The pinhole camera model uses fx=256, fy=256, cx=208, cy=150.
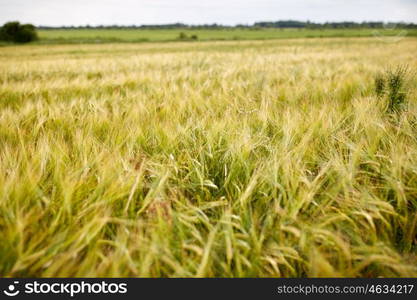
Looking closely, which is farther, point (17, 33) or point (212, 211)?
point (17, 33)

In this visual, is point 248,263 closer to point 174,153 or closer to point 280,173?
point 280,173

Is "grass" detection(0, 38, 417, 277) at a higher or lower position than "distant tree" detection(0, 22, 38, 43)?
lower

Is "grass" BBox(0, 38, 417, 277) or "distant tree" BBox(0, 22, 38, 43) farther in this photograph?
"distant tree" BBox(0, 22, 38, 43)

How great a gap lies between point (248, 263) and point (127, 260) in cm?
34

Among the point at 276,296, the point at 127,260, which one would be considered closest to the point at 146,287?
the point at 127,260

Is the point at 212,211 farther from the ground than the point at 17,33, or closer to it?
closer to it

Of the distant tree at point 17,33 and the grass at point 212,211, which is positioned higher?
the distant tree at point 17,33

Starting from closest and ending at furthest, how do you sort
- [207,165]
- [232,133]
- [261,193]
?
[261,193]
[207,165]
[232,133]

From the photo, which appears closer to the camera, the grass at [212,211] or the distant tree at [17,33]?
the grass at [212,211]

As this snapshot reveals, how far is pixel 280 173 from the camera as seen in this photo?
3.50 feet

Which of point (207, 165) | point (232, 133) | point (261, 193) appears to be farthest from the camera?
point (232, 133)

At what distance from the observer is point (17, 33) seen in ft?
150

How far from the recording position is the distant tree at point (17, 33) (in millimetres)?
45688

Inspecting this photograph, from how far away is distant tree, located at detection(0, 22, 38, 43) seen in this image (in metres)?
45.7
